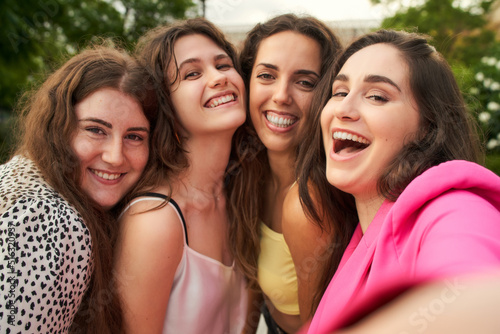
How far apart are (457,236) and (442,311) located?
21.7 inches

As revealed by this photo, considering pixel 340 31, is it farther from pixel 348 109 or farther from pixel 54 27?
pixel 54 27

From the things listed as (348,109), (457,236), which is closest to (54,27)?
(348,109)

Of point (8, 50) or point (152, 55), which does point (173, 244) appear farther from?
point (8, 50)

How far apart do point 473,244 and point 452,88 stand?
112cm

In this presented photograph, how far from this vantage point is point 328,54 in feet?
9.16

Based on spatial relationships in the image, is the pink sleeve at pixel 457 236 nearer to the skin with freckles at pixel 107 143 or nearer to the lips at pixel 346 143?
the lips at pixel 346 143

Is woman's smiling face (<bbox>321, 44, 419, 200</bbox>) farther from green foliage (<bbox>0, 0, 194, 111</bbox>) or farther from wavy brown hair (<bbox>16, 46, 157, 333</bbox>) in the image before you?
green foliage (<bbox>0, 0, 194, 111</bbox>)

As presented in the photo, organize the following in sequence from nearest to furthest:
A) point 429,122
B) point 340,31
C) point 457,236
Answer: point 457,236 < point 429,122 < point 340,31

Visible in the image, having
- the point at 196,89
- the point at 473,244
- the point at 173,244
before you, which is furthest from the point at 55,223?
the point at 473,244

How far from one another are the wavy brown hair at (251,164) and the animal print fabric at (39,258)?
43.1 inches

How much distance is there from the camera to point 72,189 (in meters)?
2.12

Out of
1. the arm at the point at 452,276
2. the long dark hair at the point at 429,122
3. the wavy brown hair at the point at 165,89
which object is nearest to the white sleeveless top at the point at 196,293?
the wavy brown hair at the point at 165,89

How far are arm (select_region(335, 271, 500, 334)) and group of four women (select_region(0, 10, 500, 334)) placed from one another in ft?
1.08

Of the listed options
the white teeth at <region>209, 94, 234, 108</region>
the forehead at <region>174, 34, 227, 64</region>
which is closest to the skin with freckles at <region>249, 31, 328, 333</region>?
the white teeth at <region>209, 94, 234, 108</region>
